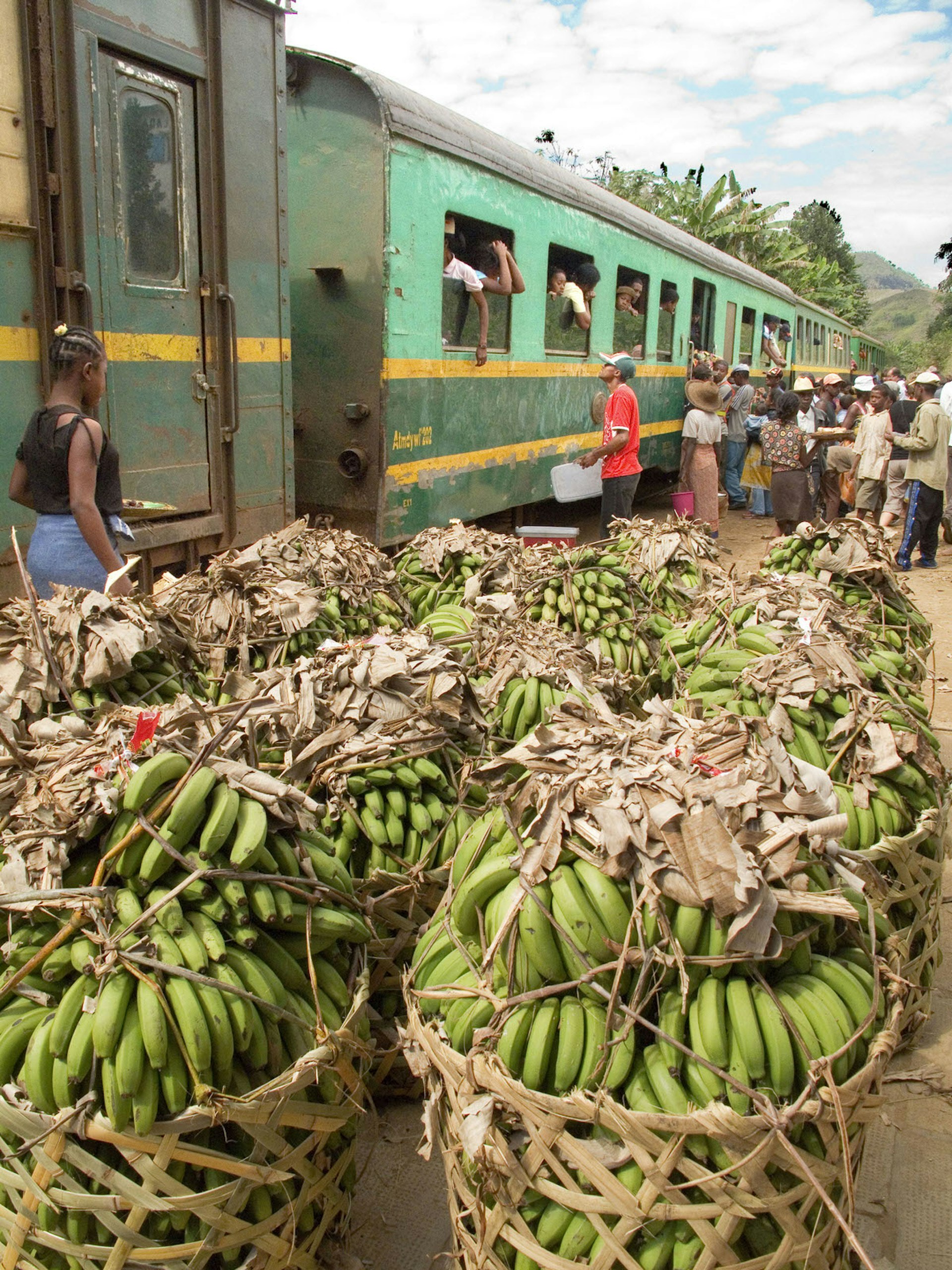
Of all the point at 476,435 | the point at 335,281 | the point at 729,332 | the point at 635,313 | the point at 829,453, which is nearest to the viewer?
the point at 335,281

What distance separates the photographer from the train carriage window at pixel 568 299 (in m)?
8.96

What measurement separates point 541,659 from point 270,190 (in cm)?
391

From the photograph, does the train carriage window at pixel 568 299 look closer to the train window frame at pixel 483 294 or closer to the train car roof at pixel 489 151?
the train car roof at pixel 489 151

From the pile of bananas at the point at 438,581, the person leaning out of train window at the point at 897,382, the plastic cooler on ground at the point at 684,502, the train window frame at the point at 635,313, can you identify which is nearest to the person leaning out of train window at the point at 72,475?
the pile of bananas at the point at 438,581

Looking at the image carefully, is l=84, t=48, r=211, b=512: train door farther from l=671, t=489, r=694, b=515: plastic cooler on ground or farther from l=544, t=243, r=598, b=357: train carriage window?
l=671, t=489, r=694, b=515: plastic cooler on ground

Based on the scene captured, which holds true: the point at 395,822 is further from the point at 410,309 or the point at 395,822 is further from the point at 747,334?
the point at 747,334

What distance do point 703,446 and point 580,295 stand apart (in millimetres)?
2172

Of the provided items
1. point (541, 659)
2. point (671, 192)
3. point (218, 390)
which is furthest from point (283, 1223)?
point (671, 192)

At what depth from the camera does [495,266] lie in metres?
7.68

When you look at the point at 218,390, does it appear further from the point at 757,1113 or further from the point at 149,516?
the point at 757,1113

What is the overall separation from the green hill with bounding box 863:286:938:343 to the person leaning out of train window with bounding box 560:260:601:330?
3823 inches

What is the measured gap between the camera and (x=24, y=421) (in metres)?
4.30

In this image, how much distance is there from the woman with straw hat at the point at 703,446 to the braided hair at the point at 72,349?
25.2 ft

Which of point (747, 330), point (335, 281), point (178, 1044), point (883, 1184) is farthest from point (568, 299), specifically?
point (747, 330)
